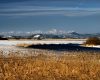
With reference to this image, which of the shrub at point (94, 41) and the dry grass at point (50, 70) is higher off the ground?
the dry grass at point (50, 70)

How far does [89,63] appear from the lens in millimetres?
19484

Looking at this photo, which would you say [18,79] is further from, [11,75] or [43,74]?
[43,74]

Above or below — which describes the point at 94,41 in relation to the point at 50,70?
below

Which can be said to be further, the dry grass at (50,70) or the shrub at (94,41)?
the shrub at (94,41)

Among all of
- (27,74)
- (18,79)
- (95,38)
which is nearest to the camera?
(18,79)

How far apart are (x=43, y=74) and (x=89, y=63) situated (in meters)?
3.29

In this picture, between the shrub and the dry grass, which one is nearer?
the dry grass

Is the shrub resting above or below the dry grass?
below

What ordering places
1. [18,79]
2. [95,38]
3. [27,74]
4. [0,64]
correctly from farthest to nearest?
1. [95,38]
2. [0,64]
3. [27,74]
4. [18,79]

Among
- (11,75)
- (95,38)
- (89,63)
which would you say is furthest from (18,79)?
(95,38)

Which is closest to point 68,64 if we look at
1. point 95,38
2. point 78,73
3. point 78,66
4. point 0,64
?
point 78,66

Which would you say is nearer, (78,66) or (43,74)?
(43,74)

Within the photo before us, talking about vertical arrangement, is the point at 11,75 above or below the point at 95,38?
above

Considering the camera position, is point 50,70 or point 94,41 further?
point 94,41
